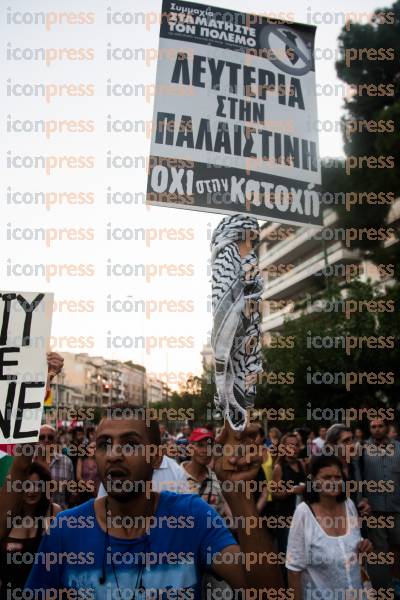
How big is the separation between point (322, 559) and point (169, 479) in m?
1.56

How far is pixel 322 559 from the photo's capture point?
344 centimetres

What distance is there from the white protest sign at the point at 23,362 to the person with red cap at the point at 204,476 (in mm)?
1969

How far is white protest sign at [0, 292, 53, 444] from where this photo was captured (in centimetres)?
344

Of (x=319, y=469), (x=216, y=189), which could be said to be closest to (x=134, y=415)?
(x=216, y=189)

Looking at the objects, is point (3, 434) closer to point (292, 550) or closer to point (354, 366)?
point (292, 550)

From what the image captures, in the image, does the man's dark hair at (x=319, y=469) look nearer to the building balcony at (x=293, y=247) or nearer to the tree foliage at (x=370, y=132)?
the tree foliage at (x=370, y=132)

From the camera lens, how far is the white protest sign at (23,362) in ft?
11.3

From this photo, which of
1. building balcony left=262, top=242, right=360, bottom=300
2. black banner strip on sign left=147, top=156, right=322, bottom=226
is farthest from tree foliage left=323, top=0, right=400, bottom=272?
building balcony left=262, top=242, right=360, bottom=300

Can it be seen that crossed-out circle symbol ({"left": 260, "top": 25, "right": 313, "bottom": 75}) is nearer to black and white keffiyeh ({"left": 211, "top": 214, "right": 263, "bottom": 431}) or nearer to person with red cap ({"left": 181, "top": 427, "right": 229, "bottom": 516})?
black and white keffiyeh ({"left": 211, "top": 214, "right": 263, "bottom": 431})

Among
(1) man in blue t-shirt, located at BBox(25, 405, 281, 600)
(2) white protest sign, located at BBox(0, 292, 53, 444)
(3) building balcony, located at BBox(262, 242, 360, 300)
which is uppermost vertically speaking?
(3) building balcony, located at BBox(262, 242, 360, 300)

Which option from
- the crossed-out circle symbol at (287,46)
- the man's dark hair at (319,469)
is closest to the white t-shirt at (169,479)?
the man's dark hair at (319,469)

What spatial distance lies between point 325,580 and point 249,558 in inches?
61.9

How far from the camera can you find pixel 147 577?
2160 millimetres

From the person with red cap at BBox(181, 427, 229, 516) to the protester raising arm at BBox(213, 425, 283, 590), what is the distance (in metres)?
2.84
